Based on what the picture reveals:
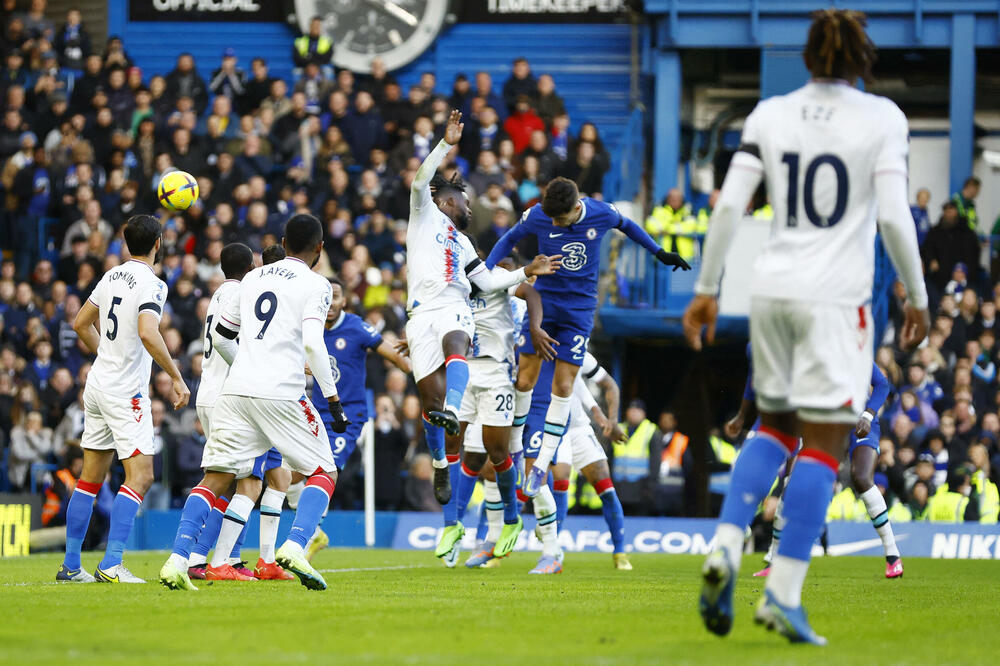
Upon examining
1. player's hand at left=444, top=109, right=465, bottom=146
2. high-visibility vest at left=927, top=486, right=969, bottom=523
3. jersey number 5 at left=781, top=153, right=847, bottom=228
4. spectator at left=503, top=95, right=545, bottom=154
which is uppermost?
spectator at left=503, top=95, right=545, bottom=154

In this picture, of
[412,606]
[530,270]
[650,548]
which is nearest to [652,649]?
[412,606]

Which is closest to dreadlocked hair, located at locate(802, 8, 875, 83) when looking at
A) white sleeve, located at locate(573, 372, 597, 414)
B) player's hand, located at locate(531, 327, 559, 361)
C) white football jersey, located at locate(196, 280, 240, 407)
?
white football jersey, located at locate(196, 280, 240, 407)

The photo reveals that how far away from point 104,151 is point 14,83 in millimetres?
2552

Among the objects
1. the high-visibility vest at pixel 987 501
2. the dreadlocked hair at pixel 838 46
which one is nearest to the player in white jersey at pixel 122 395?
the dreadlocked hair at pixel 838 46

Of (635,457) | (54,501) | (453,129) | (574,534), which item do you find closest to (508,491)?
(453,129)

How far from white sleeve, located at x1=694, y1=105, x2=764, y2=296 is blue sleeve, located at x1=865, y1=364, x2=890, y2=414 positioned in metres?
6.72

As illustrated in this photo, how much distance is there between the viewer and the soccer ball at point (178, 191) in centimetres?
1220

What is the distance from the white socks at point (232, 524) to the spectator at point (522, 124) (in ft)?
45.2

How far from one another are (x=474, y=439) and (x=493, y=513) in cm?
74

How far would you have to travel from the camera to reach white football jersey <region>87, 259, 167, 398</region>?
10258 mm

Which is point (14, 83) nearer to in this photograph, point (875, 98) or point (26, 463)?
point (26, 463)

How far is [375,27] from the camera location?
28.0m

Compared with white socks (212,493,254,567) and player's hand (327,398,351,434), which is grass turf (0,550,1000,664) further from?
player's hand (327,398,351,434)

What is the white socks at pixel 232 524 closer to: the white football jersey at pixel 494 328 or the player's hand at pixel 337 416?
the player's hand at pixel 337 416
